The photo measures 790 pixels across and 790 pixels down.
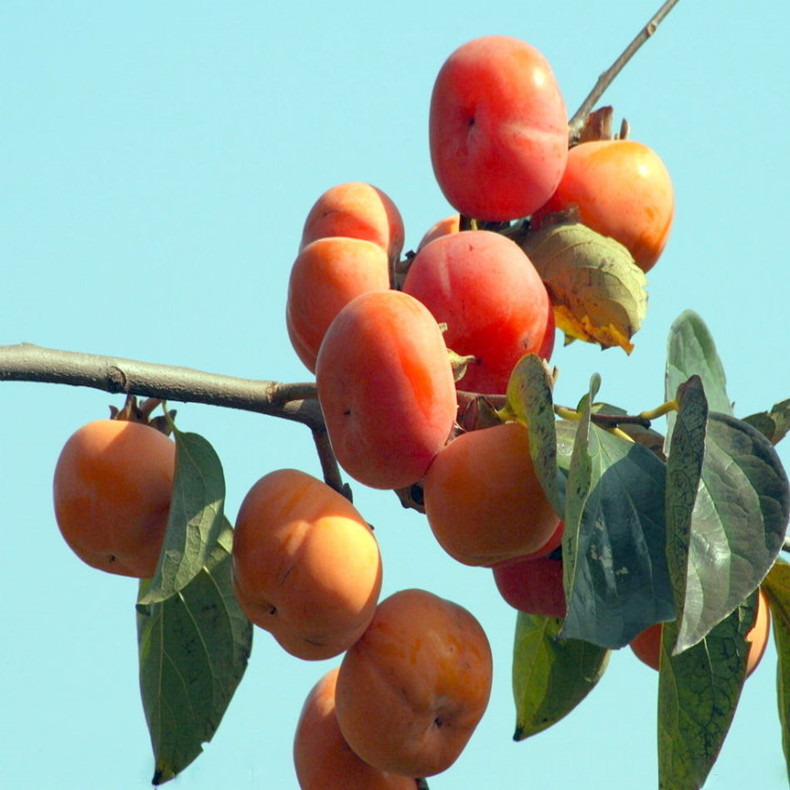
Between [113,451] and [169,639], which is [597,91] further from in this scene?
[169,639]

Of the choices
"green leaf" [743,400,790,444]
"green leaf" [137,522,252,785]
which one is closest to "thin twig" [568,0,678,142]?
"green leaf" [743,400,790,444]

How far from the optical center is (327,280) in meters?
1.80

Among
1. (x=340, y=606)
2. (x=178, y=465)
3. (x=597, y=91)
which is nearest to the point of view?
(x=340, y=606)

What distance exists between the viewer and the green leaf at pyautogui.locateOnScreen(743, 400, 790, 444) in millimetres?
1786

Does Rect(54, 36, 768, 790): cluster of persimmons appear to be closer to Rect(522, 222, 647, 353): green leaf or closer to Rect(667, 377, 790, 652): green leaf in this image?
Rect(522, 222, 647, 353): green leaf

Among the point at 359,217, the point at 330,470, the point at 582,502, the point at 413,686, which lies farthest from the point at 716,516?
the point at 359,217

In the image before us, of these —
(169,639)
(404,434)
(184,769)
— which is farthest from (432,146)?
(184,769)

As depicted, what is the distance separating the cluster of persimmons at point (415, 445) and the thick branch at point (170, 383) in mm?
64

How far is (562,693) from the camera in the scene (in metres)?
2.16

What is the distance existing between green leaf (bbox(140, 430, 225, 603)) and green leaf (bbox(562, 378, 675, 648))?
49 centimetres

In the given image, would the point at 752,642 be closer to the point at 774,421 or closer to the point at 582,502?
the point at 774,421

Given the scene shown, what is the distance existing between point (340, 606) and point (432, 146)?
2.18ft

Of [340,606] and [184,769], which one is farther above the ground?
[340,606]

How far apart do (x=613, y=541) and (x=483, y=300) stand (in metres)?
0.37
